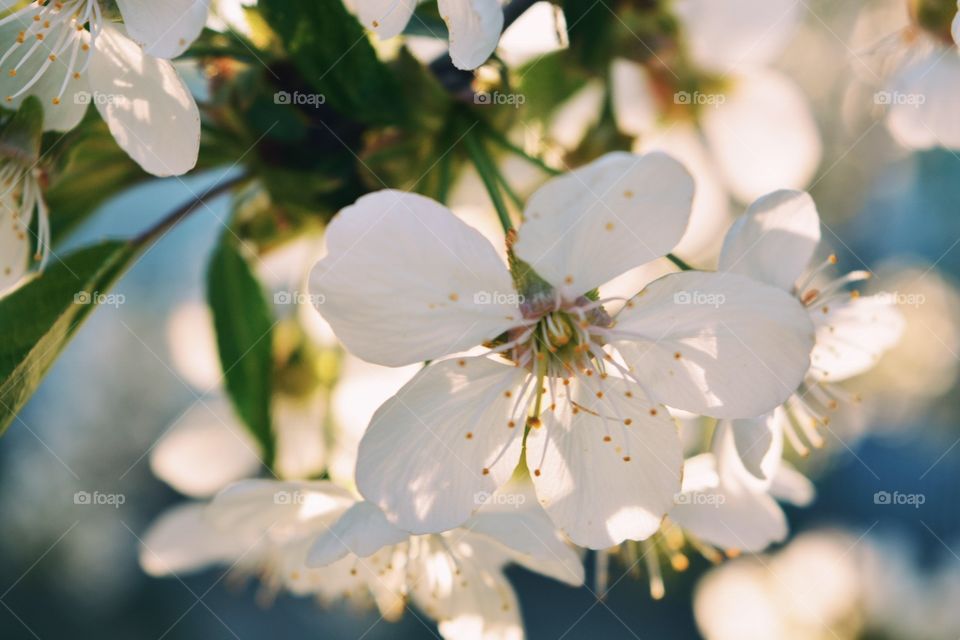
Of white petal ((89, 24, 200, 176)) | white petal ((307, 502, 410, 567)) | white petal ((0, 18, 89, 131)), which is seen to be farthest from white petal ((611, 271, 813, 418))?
white petal ((0, 18, 89, 131))

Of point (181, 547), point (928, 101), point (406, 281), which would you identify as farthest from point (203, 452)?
point (928, 101)

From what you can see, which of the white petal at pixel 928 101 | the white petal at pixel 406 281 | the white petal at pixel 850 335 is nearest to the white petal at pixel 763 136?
the white petal at pixel 928 101

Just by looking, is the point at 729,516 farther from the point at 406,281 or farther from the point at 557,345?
the point at 406,281

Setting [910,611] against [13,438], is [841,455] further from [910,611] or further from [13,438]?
[13,438]

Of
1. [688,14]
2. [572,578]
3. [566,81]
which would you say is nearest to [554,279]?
[572,578]

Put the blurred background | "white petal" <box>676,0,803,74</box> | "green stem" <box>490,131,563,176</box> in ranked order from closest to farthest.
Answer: "green stem" <box>490,131,563,176</box>, "white petal" <box>676,0,803,74</box>, the blurred background

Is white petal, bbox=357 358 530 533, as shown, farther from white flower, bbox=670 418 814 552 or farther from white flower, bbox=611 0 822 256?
white flower, bbox=611 0 822 256

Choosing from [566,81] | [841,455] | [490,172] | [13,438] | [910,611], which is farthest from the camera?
[13,438]
